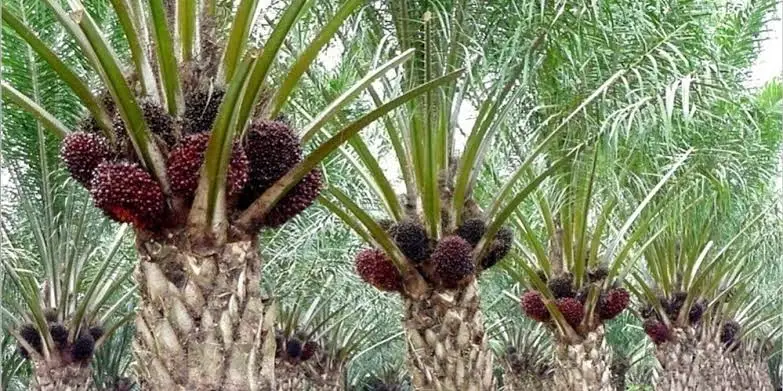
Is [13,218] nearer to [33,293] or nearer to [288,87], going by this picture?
[33,293]

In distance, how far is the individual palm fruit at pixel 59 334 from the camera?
7105mm

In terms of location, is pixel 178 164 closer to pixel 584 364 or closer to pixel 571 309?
pixel 571 309

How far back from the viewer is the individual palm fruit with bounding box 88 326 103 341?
24.2 feet

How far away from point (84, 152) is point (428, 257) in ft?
7.89

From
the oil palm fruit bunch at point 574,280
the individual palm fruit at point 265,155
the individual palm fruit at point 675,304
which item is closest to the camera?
the individual palm fruit at point 265,155

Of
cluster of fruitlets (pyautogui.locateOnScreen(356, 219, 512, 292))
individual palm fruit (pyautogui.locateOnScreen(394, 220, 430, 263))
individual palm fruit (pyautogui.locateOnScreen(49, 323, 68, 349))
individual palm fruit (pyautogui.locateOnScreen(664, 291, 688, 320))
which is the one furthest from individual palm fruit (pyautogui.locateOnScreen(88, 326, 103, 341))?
individual palm fruit (pyautogui.locateOnScreen(664, 291, 688, 320))

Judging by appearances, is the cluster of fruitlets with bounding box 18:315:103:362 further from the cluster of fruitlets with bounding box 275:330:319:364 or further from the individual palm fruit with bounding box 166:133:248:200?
the cluster of fruitlets with bounding box 275:330:319:364

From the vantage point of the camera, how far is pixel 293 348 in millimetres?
12602

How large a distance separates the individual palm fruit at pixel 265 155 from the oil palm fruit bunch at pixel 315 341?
8.50 meters

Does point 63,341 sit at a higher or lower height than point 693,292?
higher

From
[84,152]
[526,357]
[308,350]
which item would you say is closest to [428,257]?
Answer: [84,152]

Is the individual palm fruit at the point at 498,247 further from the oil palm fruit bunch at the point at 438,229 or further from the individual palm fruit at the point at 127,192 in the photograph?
the individual palm fruit at the point at 127,192

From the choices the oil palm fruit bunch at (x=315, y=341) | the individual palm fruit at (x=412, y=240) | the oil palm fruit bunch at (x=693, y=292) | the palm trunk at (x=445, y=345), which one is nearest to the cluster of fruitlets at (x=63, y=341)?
the palm trunk at (x=445, y=345)

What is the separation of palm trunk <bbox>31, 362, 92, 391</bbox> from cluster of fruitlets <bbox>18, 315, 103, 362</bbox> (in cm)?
7
